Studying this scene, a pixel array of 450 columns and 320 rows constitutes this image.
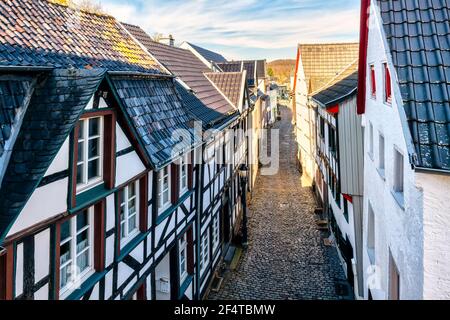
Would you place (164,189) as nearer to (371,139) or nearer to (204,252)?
(204,252)

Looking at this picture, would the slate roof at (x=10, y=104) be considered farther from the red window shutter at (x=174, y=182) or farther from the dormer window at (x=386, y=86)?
the dormer window at (x=386, y=86)

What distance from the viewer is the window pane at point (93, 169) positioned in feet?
18.1

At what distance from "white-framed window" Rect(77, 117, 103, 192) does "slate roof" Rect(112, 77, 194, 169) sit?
0.69 meters

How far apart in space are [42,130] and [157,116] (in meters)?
3.70

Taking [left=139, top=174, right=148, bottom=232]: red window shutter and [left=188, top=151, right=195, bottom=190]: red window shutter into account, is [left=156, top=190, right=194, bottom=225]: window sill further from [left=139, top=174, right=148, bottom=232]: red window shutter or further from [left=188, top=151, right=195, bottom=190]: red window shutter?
[left=188, top=151, right=195, bottom=190]: red window shutter

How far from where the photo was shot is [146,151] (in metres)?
6.58

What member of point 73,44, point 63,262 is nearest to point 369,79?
point 73,44

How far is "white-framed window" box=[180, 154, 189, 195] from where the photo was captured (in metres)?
9.56

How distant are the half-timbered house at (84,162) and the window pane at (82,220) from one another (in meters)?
0.02

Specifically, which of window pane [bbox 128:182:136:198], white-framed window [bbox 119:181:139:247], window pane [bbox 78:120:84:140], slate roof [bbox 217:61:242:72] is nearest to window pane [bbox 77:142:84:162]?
window pane [bbox 78:120:84:140]

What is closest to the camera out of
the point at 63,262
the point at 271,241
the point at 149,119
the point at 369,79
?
the point at 63,262

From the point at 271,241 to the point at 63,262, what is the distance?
1198 centimetres

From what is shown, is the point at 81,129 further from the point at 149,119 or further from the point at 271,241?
the point at 271,241
